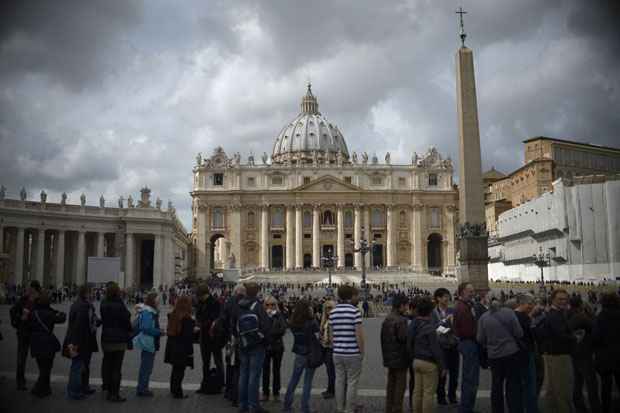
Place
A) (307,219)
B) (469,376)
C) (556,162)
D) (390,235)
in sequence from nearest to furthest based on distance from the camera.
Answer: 1. (469,376)
2. (556,162)
3. (390,235)
4. (307,219)

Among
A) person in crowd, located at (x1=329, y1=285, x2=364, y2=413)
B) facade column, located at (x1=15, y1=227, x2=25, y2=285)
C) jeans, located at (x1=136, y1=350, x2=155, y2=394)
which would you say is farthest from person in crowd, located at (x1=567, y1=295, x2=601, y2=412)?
facade column, located at (x1=15, y1=227, x2=25, y2=285)

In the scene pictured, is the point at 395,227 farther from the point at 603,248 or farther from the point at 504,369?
the point at 504,369

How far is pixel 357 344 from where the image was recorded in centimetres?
734

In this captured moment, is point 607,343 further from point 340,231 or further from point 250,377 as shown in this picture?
point 340,231

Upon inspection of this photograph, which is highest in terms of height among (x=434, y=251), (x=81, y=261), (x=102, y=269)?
(x=434, y=251)

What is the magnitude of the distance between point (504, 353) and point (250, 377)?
3268 millimetres

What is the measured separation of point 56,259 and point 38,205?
4442 millimetres

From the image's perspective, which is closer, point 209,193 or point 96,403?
point 96,403

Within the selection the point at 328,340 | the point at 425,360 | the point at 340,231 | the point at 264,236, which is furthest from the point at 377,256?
the point at 425,360

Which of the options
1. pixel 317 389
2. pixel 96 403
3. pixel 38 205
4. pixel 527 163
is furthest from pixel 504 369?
pixel 527 163

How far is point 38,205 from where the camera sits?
44.4m

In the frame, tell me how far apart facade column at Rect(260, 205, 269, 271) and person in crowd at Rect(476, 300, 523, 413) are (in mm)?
71870

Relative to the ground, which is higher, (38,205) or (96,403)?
(38,205)

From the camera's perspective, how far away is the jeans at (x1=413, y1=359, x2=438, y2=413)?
6961mm
